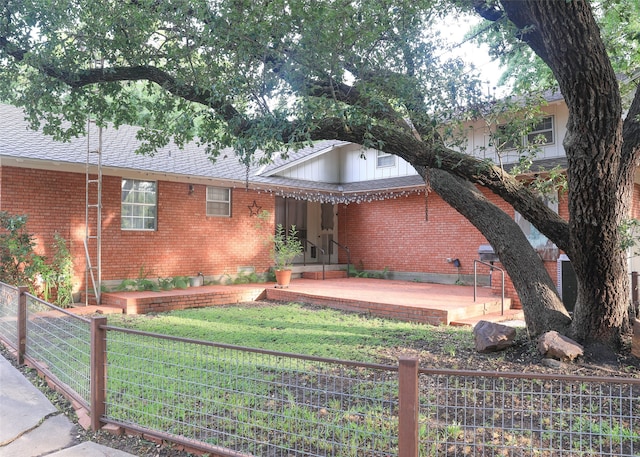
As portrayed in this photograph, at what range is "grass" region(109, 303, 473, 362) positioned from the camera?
6906 millimetres

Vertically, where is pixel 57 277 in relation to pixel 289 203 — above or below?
below

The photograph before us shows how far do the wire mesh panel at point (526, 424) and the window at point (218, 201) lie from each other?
9.57 m

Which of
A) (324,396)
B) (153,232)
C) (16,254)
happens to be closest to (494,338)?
(324,396)

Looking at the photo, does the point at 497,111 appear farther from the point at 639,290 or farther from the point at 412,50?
the point at 639,290

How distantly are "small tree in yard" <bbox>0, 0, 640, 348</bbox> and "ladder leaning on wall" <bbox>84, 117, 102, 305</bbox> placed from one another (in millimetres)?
2937

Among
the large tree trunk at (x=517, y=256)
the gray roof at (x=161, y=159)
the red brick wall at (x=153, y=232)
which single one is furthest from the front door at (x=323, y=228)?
the large tree trunk at (x=517, y=256)

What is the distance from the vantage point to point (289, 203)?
56.9ft

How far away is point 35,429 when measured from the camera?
411cm

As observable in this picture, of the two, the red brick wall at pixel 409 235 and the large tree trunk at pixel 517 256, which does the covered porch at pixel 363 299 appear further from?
the large tree trunk at pixel 517 256

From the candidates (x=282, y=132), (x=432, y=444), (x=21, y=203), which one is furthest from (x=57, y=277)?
(x=432, y=444)

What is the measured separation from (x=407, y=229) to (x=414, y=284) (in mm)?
2039

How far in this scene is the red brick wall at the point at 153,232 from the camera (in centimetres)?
1014

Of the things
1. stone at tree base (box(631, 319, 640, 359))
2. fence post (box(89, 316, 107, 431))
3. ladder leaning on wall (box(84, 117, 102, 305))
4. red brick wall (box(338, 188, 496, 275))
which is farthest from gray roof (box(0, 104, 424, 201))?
stone at tree base (box(631, 319, 640, 359))

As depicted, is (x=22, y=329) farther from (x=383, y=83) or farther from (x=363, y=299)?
(x=363, y=299)
